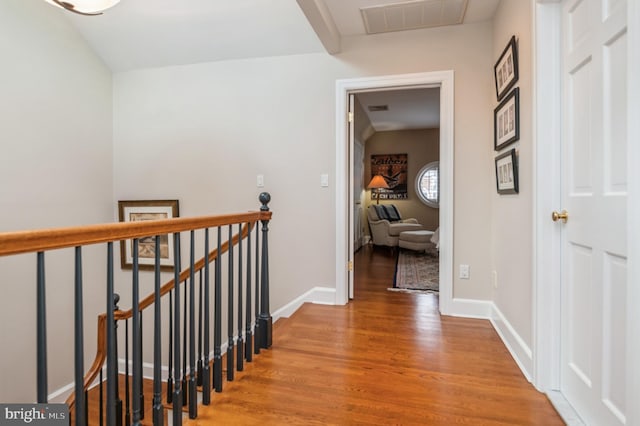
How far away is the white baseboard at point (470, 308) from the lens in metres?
2.76

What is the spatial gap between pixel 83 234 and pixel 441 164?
101 inches

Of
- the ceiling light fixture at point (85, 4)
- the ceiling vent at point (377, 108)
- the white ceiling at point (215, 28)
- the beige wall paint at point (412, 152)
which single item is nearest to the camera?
the ceiling light fixture at point (85, 4)

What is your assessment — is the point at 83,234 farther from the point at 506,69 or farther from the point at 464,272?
the point at 464,272

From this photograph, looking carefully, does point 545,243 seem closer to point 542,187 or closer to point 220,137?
point 542,187

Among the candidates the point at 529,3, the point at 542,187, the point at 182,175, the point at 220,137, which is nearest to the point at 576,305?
the point at 542,187

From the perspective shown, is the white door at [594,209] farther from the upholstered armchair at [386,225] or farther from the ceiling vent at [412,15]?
the upholstered armchair at [386,225]

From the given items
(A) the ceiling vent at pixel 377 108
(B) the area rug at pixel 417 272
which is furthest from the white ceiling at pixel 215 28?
(A) the ceiling vent at pixel 377 108

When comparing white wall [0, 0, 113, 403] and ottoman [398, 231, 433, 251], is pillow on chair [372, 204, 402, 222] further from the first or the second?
white wall [0, 0, 113, 403]

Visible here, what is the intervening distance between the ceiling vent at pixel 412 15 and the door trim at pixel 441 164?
38 centimetres

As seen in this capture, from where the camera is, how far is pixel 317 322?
263 cm

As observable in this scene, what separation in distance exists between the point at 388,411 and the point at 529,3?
220 centimetres

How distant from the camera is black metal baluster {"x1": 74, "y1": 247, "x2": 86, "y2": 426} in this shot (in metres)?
0.99

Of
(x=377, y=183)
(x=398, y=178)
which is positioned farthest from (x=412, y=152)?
(x=377, y=183)

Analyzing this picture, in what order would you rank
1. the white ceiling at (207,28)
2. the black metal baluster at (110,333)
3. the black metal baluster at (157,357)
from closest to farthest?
the black metal baluster at (110,333)
the black metal baluster at (157,357)
the white ceiling at (207,28)
